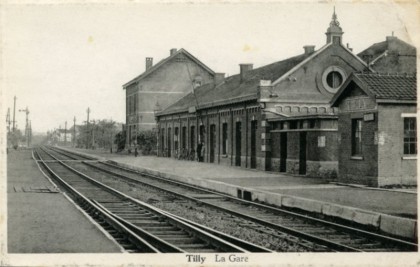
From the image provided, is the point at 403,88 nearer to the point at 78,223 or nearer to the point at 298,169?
the point at 298,169

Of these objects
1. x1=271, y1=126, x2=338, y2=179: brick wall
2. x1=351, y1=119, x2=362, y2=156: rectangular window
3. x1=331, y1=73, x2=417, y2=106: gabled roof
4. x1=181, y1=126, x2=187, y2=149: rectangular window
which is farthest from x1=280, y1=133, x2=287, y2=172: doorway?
x1=181, y1=126, x2=187, y2=149: rectangular window

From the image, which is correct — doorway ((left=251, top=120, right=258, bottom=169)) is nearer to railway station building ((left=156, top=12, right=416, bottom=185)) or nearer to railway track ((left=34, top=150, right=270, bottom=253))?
railway station building ((left=156, top=12, right=416, bottom=185))

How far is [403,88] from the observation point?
17.4 m

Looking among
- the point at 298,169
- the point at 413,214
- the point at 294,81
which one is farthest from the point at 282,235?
the point at 294,81

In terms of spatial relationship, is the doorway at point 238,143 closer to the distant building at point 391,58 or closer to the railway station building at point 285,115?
the railway station building at point 285,115

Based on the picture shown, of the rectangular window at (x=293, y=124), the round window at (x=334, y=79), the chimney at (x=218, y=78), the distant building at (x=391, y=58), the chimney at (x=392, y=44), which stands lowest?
the rectangular window at (x=293, y=124)

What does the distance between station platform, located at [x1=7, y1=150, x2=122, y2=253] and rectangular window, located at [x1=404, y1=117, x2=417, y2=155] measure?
1040 cm

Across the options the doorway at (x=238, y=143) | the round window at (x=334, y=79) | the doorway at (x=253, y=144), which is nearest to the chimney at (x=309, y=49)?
the round window at (x=334, y=79)

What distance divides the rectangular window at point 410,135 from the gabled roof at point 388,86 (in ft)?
2.11

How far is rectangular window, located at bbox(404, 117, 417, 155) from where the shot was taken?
56.7ft

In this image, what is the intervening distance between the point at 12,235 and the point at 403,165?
1214 cm

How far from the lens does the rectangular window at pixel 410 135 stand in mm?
17281

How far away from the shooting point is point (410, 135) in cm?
1730

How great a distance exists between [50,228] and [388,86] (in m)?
11.5
